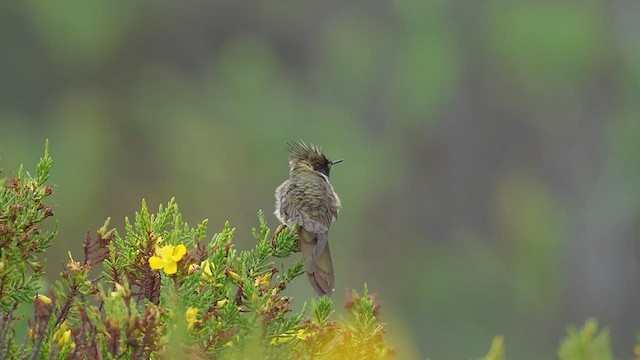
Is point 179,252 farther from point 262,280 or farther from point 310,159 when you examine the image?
point 310,159

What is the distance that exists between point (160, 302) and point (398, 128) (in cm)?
1826

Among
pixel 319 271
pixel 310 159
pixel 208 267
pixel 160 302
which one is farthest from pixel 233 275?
pixel 310 159

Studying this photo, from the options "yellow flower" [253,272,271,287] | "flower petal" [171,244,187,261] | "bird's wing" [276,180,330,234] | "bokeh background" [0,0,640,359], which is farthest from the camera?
"bokeh background" [0,0,640,359]

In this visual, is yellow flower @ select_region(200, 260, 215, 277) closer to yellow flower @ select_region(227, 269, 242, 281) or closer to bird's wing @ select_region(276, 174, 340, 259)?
yellow flower @ select_region(227, 269, 242, 281)

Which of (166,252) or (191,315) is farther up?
(166,252)

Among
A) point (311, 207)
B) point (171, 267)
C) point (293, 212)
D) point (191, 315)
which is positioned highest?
point (311, 207)

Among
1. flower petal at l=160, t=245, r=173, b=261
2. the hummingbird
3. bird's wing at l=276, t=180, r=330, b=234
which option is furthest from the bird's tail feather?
flower petal at l=160, t=245, r=173, b=261

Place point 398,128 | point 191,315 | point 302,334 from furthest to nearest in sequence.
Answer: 1. point 398,128
2. point 302,334
3. point 191,315

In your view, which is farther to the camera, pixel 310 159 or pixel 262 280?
pixel 310 159

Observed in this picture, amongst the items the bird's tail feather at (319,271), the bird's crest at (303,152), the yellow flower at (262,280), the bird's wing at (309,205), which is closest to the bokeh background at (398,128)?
the bird's crest at (303,152)

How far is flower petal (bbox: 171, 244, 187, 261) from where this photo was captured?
78.5 inches

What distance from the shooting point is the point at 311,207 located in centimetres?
362

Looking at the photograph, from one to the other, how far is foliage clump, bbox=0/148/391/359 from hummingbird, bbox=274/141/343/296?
489mm

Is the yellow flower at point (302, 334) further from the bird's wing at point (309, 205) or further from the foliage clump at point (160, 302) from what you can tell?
the bird's wing at point (309, 205)
